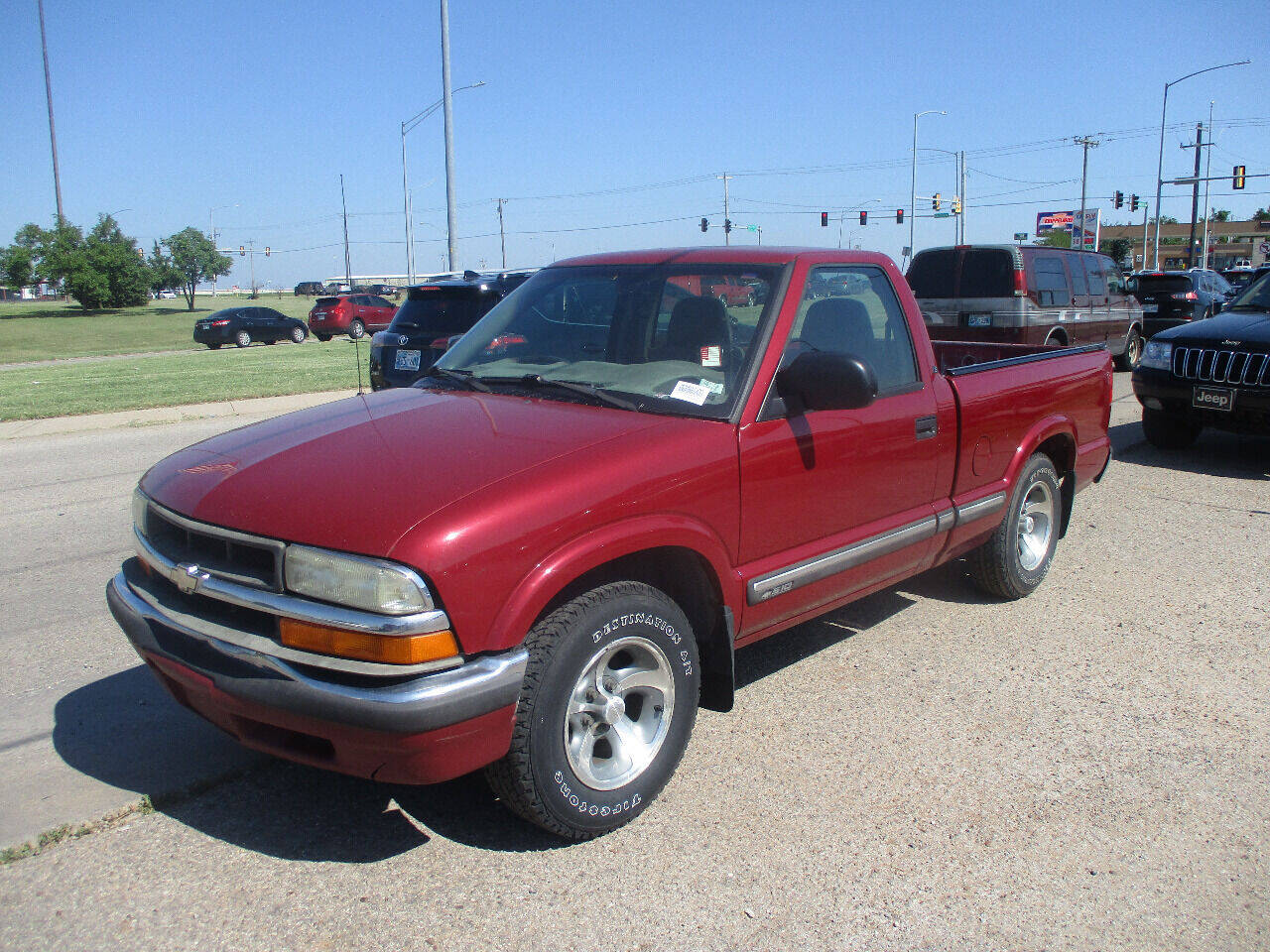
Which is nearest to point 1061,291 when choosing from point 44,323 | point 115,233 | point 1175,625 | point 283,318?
point 1175,625

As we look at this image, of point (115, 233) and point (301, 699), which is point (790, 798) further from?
point (115, 233)

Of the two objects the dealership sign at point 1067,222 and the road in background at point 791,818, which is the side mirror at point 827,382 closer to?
the road in background at point 791,818

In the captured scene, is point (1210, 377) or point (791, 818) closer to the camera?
point (791, 818)

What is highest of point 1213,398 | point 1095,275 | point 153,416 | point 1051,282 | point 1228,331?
point 1095,275

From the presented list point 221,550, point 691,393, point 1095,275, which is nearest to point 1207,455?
point 1095,275

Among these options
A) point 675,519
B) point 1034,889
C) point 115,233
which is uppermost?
point 115,233

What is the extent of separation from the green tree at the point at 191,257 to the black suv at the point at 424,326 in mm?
66890

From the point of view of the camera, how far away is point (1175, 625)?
512 cm

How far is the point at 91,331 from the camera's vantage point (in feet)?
148

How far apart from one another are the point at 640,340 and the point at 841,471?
0.94m

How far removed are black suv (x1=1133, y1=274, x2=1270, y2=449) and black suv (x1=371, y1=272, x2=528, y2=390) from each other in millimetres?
6538

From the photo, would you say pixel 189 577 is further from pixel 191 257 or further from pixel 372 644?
pixel 191 257

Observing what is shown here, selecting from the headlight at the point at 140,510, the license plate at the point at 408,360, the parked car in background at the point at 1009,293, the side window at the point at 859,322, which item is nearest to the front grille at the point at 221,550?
the headlight at the point at 140,510

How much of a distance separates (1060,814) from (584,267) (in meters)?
2.86
